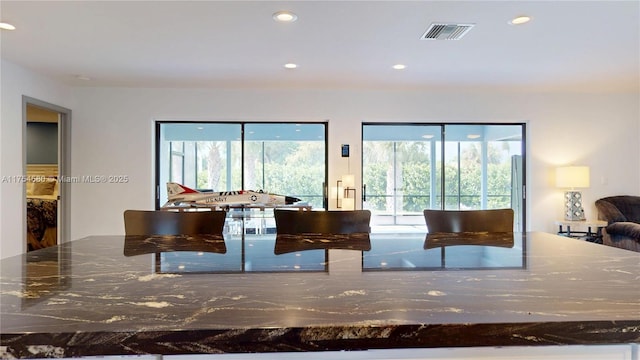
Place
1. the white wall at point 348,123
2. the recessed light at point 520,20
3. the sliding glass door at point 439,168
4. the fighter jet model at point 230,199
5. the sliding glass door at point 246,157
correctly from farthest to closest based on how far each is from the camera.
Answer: the sliding glass door at point 439,168 → the sliding glass door at point 246,157 → the white wall at point 348,123 → the fighter jet model at point 230,199 → the recessed light at point 520,20

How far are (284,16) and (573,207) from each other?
4734 millimetres

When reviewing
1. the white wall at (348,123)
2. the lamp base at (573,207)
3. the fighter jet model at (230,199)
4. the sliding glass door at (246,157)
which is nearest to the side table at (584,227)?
the lamp base at (573,207)

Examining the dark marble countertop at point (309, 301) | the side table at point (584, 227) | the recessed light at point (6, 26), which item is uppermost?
the recessed light at point (6, 26)

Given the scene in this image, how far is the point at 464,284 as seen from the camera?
→ 83 cm

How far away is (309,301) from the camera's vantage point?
2.36 ft

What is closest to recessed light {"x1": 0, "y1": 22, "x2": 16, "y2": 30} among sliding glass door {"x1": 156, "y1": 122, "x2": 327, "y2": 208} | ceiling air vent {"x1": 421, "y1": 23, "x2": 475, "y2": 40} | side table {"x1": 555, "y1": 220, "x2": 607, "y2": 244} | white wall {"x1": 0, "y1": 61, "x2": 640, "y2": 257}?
white wall {"x1": 0, "y1": 61, "x2": 640, "y2": 257}

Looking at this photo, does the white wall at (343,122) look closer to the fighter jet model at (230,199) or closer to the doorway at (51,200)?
the doorway at (51,200)

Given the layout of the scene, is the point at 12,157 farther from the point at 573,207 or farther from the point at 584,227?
the point at 584,227

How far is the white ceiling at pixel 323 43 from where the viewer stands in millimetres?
2717

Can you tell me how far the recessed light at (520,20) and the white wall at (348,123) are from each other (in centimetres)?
249

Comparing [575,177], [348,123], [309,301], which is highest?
[348,123]

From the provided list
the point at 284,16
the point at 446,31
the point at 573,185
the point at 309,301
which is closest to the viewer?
the point at 309,301

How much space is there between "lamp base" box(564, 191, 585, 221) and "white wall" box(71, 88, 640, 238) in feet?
0.57

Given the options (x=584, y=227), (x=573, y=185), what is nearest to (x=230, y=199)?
(x=573, y=185)
